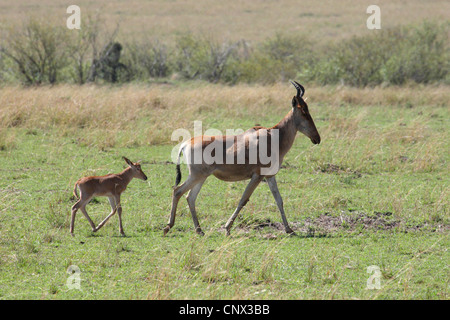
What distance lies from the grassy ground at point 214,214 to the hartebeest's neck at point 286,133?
1.04m

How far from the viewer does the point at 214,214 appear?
28.6 feet

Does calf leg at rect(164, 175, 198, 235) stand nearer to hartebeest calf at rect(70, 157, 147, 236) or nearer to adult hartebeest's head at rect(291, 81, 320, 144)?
hartebeest calf at rect(70, 157, 147, 236)

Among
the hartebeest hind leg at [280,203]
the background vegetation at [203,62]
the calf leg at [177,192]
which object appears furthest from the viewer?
the background vegetation at [203,62]

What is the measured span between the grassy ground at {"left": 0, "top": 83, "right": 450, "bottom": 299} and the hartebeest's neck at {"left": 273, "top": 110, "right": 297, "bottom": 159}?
3.41 feet

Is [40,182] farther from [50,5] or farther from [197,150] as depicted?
[50,5]

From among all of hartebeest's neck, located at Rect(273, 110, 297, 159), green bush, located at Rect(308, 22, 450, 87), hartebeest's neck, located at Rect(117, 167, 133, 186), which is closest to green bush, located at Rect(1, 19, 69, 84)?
green bush, located at Rect(308, 22, 450, 87)

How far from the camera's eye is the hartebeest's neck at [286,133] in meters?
8.22

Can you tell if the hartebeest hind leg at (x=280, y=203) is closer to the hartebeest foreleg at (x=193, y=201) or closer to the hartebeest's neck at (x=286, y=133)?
the hartebeest's neck at (x=286, y=133)

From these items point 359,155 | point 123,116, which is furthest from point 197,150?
point 123,116

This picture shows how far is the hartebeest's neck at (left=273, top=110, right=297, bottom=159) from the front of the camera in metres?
8.22

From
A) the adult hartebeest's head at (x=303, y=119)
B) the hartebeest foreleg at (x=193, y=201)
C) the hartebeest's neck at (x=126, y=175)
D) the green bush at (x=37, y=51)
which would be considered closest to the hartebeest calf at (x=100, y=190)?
the hartebeest's neck at (x=126, y=175)

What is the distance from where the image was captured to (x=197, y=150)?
25.5 feet

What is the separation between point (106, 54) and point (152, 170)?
14642mm

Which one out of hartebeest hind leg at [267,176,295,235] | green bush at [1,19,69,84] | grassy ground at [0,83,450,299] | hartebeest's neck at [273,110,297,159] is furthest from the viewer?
green bush at [1,19,69,84]
